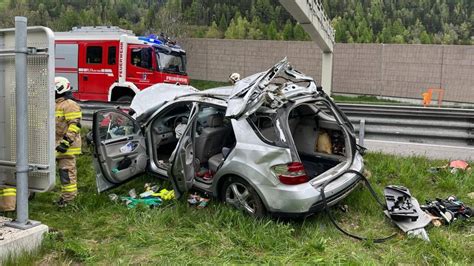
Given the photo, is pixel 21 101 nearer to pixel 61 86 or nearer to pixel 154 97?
pixel 61 86

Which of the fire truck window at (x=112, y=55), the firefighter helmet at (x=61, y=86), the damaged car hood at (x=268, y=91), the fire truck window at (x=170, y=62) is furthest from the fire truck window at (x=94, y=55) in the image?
the damaged car hood at (x=268, y=91)

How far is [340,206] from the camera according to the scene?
5.30 meters

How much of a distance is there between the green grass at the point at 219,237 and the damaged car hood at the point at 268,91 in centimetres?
113

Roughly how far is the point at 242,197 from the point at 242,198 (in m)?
0.01

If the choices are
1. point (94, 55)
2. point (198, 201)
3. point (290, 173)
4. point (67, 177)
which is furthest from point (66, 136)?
point (94, 55)

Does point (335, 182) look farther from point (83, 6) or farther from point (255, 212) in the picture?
point (83, 6)

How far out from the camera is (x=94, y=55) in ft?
46.9

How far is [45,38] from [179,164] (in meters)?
1.97

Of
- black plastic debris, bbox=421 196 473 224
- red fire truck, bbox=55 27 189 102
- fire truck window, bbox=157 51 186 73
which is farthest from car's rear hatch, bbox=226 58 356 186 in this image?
fire truck window, bbox=157 51 186 73

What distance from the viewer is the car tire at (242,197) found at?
4.68m

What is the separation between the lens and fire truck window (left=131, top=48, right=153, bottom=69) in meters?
13.7

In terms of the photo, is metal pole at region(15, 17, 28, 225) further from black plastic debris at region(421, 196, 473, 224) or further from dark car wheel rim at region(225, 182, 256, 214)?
black plastic debris at region(421, 196, 473, 224)

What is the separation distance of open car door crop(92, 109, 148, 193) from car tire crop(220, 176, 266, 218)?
1.41m

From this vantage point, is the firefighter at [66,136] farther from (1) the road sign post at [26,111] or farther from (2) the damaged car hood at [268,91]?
(2) the damaged car hood at [268,91]
